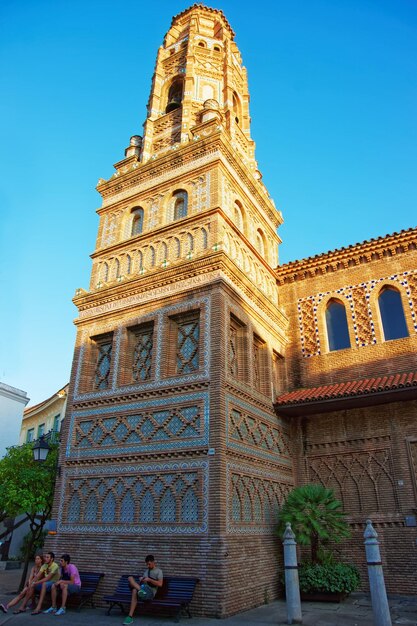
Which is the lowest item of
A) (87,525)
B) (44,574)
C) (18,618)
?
(18,618)

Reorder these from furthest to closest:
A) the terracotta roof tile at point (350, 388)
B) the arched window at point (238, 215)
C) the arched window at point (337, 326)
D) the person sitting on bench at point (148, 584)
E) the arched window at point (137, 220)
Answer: the arched window at point (137, 220), the arched window at point (238, 215), the arched window at point (337, 326), the terracotta roof tile at point (350, 388), the person sitting on bench at point (148, 584)

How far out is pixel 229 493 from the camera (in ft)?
32.3

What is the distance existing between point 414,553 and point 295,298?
7.91 m

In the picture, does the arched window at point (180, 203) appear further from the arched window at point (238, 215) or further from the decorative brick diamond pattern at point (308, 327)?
the decorative brick diamond pattern at point (308, 327)

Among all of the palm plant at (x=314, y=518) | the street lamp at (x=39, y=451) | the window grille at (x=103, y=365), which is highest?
the window grille at (x=103, y=365)

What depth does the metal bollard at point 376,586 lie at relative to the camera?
7281 millimetres

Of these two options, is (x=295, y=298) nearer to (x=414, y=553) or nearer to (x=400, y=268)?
(x=400, y=268)

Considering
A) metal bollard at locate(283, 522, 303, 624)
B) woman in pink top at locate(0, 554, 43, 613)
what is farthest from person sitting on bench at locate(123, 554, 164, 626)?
woman in pink top at locate(0, 554, 43, 613)

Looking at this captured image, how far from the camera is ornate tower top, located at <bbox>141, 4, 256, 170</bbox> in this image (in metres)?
16.7

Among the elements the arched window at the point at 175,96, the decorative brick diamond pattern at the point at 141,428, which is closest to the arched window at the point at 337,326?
the decorative brick diamond pattern at the point at 141,428

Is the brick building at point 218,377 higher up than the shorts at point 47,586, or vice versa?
the brick building at point 218,377

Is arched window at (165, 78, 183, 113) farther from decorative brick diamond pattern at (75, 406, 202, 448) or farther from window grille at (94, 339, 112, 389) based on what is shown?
decorative brick diamond pattern at (75, 406, 202, 448)

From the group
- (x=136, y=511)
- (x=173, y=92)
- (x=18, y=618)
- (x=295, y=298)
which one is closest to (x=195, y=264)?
(x=295, y=298)

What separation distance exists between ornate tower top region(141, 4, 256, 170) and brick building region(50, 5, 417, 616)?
18cm
